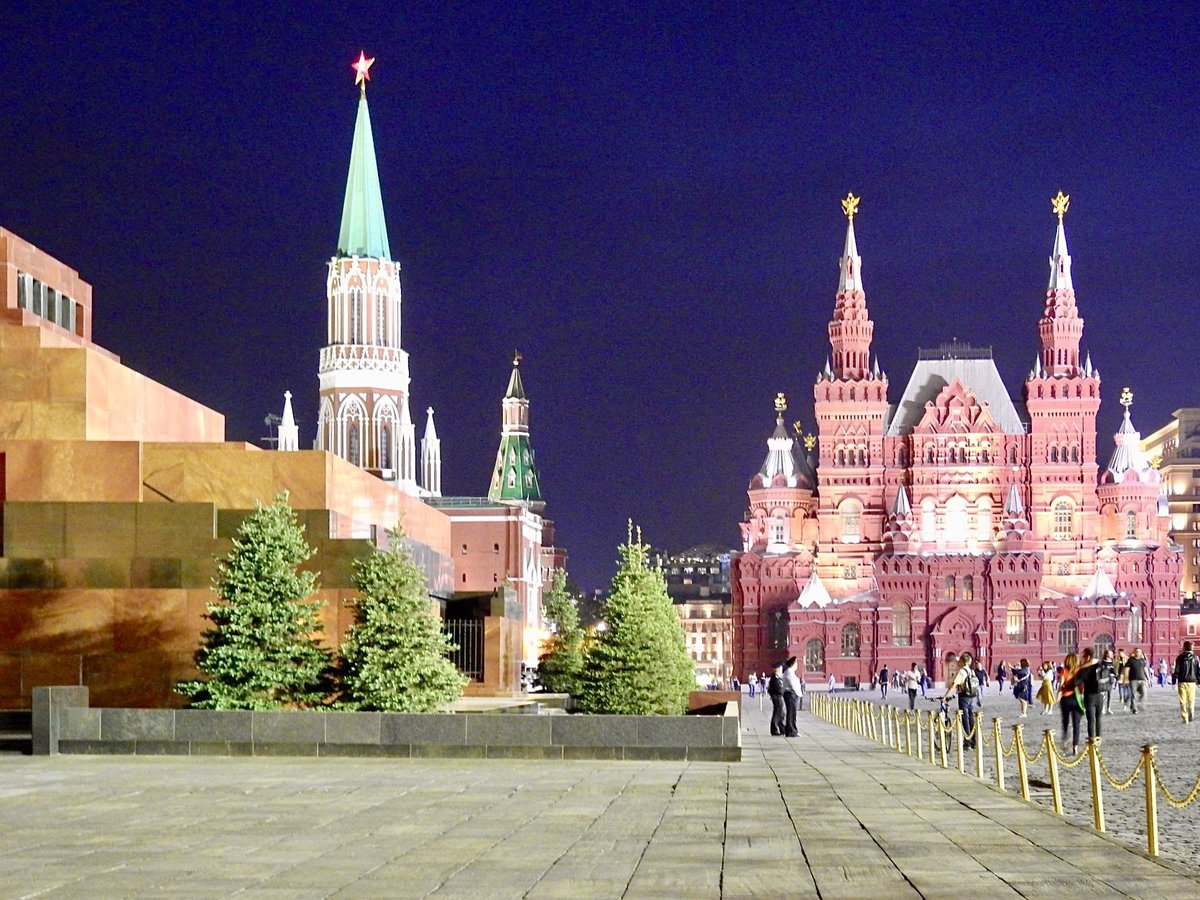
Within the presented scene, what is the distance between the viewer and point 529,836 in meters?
14.4

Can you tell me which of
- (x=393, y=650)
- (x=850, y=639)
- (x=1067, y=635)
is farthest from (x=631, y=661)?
(x=1067, y=635)

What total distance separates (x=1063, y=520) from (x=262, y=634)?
98154 millimetres

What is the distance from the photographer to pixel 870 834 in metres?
14.9

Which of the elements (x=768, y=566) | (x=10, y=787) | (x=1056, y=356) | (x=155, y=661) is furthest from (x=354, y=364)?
(x=10, y=787)

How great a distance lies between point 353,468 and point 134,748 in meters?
14.0

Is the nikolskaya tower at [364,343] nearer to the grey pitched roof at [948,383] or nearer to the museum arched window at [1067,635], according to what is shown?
the grey pitched roof at [948,383]

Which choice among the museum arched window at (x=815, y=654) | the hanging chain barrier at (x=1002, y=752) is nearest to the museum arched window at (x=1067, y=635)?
the museum arched window at (x=815, y=654)

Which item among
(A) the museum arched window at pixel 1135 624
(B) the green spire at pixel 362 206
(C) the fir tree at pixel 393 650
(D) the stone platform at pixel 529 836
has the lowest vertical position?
(D) the stone platform at pixel 529 836

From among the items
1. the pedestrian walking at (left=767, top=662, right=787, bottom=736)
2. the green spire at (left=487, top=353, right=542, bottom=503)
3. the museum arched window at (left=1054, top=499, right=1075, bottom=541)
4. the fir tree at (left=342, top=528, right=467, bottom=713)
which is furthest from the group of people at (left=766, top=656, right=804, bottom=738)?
the green spire at (left=487, top=353, right=542, bottom=503)

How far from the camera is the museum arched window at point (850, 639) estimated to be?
114 m

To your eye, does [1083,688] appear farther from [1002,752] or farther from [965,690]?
[965,690]

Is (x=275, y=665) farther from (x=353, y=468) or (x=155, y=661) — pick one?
(x=353, y=468)

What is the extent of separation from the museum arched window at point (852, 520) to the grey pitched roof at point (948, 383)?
6.56 m

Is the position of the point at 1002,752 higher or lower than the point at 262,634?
lower
